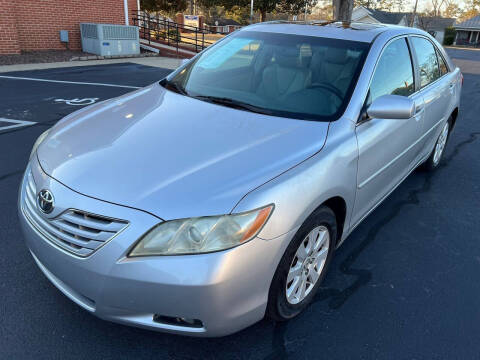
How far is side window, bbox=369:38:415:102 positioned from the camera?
9.75ft

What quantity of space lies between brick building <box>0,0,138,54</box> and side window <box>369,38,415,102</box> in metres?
13.7

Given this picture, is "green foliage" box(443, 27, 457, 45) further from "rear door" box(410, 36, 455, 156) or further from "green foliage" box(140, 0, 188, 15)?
"rear door" box(410, 36, 455, 156)

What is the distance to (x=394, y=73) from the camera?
325cm

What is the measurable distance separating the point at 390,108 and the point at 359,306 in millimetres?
1304

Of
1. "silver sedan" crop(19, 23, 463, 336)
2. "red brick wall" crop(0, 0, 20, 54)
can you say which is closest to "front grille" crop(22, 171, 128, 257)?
"silver sedan" crop(19, 23, 463, 336)

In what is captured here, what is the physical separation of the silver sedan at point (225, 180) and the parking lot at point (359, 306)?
0.24 m

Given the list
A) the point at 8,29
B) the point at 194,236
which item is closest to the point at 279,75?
the point at 194,236

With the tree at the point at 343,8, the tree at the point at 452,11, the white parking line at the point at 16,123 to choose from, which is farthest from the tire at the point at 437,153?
the tree at the point at 452,11

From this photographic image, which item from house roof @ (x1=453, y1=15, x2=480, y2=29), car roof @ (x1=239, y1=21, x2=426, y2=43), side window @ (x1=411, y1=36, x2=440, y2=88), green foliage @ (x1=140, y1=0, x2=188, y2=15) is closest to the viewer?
car roof @ (x1=239, y1=21, x2=426, y2=43)

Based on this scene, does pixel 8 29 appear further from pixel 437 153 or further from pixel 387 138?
pixel 387 138

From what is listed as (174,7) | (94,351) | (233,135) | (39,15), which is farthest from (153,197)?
(174,7)

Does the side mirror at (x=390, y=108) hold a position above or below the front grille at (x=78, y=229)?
above

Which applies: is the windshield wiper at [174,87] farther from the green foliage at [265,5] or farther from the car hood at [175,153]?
the green foliage at [265,5]

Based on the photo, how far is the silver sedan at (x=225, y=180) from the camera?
71.6 inches
